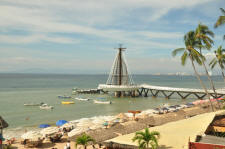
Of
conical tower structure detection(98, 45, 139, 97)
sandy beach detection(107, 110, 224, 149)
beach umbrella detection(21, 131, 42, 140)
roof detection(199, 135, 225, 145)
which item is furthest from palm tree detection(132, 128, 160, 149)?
conical tower structure detection(98, 45, 139, 97)

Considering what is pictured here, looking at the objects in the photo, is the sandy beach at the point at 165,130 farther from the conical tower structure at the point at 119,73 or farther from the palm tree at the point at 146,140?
the conical tower structure at the point at 119,73

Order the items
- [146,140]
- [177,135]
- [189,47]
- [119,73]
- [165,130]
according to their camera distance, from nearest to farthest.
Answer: [146,140], [177,135], [165,130], [189,47], [119,73]

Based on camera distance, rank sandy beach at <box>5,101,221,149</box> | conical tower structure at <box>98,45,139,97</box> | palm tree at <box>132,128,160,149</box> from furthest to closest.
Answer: conical tower structure at <box>98,45,139,97</box> → sandy beach at <box>5,101,221,149</box> → palm tree at <box>132,128,160,149</box>

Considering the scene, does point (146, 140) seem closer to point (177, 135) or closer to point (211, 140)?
point (177, 135)

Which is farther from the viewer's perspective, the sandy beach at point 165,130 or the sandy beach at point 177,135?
the sandy beach at point 165,130

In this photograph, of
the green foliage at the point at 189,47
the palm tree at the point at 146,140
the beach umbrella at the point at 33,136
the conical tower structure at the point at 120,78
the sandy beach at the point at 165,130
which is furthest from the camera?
the conical tower structure at the point at 120,78

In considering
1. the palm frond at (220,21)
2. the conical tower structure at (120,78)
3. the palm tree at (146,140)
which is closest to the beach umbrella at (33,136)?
the palm tree at (146,140)

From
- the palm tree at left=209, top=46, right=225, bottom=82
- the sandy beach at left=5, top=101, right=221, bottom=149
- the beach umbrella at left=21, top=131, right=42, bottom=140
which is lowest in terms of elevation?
the beach umbrella at left=21, top=131, right=42, bottom=140

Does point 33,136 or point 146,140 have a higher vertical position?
point 146,140

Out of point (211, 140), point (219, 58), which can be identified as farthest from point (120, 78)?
point (211, 140)

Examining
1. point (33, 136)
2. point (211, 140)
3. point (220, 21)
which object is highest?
point (220, 21)

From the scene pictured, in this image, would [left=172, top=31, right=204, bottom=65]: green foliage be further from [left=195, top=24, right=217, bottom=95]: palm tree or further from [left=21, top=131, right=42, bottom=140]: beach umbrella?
[left=21, top=131, right=42, bottom=140]: beach umbrella

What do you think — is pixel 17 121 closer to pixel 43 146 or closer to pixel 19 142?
pixel 19 142

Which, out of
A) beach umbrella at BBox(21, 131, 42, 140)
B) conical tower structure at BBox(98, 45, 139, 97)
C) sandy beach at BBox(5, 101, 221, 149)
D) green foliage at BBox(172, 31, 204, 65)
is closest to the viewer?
sandy beach at BBox(5, 101, 221, 149)
